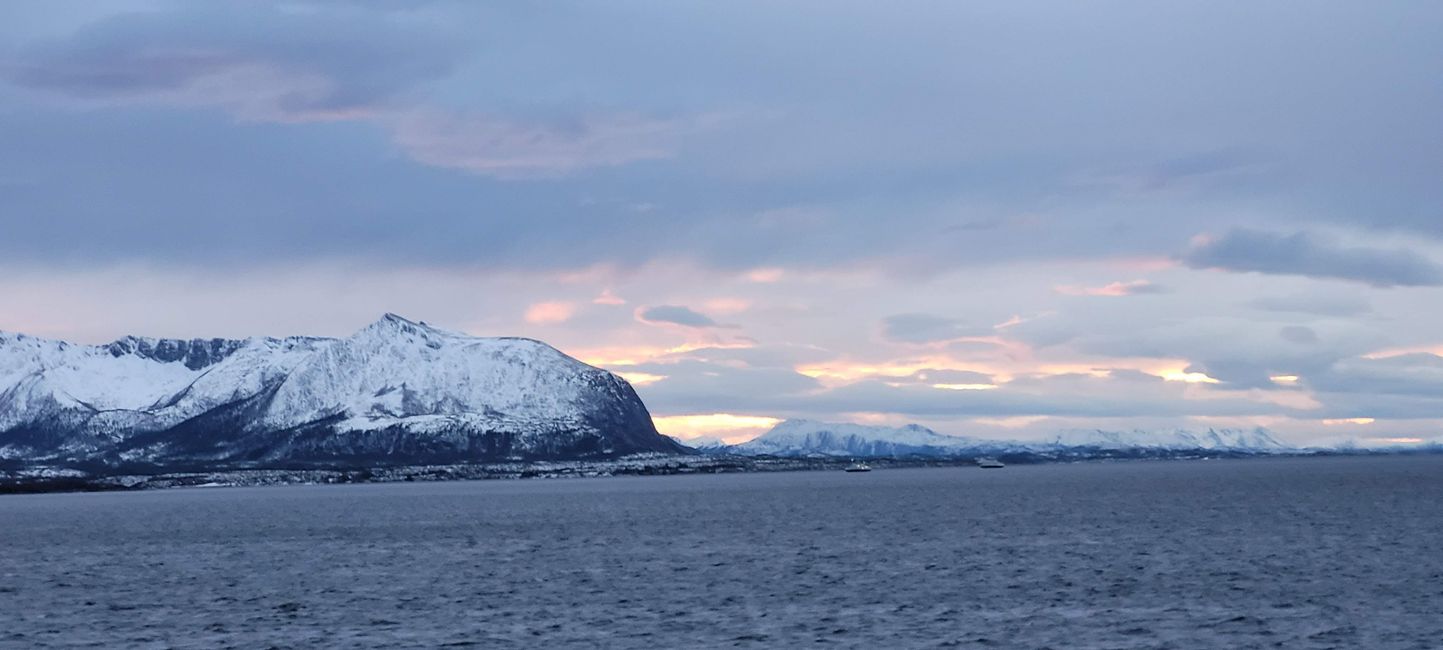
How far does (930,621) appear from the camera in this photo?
2867 inches

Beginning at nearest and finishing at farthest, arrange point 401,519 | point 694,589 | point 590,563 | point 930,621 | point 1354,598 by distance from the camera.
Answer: point 930,621 → point 1354,598 → point 694,589 → point 590,563 → point 401,519

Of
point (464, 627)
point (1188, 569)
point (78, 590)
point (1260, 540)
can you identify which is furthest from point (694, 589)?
point (1260, 540)

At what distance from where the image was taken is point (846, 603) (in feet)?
264

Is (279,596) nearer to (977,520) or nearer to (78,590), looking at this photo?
(78,590)

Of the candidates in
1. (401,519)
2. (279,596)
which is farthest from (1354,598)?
(401,519)

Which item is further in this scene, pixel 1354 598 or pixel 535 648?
pixel 1354 598

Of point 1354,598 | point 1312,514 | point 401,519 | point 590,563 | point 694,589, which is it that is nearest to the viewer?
point 1354,598

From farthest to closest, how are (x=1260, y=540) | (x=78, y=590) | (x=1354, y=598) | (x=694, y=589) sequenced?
(x=1260, y=540), (x=78, y=590), (x=694, y=589), (x=1354, y=598)

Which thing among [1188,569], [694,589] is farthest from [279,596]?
[1188,569]

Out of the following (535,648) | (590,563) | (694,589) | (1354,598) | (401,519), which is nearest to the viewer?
(535,648)

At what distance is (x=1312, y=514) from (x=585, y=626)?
113 m

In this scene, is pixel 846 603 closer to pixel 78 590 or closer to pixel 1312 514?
pixel 78 590

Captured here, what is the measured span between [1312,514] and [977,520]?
35997mm

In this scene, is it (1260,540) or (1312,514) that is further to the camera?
(1312,514)
